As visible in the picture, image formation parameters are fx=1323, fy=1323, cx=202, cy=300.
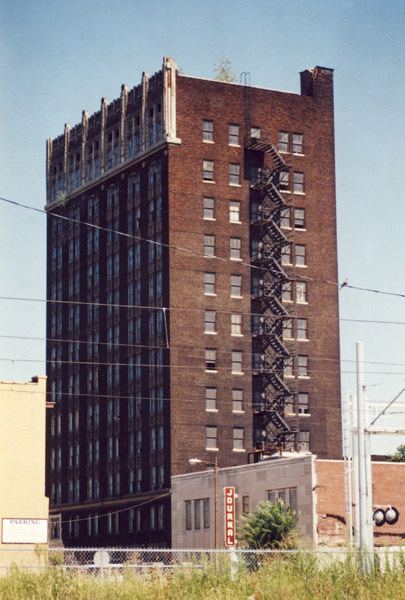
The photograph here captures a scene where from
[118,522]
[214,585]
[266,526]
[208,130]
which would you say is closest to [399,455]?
[118,522]

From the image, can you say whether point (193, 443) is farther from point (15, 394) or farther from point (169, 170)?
point (15, 394)

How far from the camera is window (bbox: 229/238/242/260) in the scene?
107 metres

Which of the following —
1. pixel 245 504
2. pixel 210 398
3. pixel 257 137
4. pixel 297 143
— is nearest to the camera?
pixel 245 504

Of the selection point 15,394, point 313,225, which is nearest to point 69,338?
point 313,225

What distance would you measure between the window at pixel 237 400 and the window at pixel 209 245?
1124cm

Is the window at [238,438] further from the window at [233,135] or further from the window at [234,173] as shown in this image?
the window at [233,135]

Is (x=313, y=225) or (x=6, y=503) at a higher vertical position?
(x=313, y=225)

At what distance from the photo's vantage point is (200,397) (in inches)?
4060

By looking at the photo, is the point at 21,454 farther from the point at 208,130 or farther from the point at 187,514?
the point at 208,130

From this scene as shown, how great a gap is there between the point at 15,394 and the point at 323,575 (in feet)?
150

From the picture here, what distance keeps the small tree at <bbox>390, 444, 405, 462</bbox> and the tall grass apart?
10352 cm

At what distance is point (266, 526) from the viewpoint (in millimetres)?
73062

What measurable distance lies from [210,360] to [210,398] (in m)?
3.02

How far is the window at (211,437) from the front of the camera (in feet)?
336
